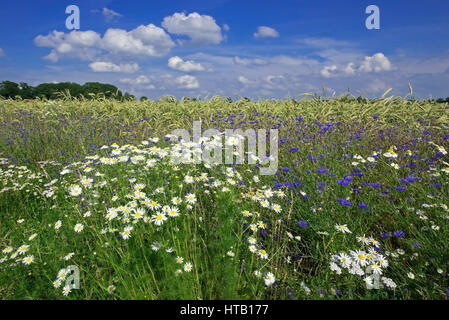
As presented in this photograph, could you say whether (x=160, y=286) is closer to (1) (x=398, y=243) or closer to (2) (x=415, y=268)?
(2) (x=415, y=268)

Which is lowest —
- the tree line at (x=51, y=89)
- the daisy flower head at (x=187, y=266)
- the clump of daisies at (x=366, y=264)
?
the clump of daisies at (x=366, y=264)

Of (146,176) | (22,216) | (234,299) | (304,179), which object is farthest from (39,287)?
(304,179)

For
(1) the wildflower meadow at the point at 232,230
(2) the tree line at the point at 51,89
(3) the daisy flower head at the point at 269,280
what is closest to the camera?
(3) the daisy flower head at the point at 269,280

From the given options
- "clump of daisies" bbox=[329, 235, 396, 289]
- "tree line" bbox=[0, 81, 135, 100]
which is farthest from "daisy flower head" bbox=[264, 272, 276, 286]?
"tree line" bbox=[0, 81, 135, 100]

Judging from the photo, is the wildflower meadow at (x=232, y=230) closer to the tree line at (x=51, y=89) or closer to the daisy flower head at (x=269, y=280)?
the daisy flower head at (x=269, y=280)

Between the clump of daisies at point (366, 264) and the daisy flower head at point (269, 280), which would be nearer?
the daisy flower head at point (269, 280)

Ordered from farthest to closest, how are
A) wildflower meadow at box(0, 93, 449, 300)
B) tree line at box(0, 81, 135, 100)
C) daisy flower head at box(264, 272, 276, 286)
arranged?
tree line at box(0, 81, 135, 100)
wildflower meadow at box(0, 93, 449, 300)
daisy flower head at box(264, 272, 276, 286)

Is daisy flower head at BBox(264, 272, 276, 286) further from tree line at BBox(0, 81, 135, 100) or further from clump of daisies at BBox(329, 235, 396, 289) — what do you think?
tree line at BBox(0, 81, 135, 100)

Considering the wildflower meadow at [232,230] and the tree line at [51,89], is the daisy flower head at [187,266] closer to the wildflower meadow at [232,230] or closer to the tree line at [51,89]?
the wildflower meadow at [232,230]

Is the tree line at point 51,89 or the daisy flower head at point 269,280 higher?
the tree line at point 51,89

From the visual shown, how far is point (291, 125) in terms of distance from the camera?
5.88 meters

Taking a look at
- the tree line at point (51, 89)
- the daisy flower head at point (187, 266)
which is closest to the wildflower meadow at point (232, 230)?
the daisy flower head at point (187, 266)

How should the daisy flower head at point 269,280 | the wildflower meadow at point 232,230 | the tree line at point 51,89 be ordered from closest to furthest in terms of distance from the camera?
the daisy flower head at point 269,280 → the wildflower meadow at point 232,230 → the tree line at point 51,89

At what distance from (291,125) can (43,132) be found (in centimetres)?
632
